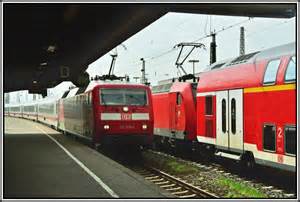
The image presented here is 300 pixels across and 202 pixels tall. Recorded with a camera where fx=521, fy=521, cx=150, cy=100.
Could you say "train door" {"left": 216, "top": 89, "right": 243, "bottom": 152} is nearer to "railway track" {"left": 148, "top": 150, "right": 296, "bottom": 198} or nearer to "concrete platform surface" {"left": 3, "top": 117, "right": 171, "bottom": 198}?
"railway track" {"left": 148, "top": 150, "right": 296, "bottom": 198}

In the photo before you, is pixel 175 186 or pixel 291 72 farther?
pixel 175 186

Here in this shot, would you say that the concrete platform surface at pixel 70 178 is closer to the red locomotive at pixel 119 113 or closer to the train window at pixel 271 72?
the red locomotive at pixel 119 113

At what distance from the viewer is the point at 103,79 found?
66.0 ft

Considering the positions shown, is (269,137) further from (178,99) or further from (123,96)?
(123,96)

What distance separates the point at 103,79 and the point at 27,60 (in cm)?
1076

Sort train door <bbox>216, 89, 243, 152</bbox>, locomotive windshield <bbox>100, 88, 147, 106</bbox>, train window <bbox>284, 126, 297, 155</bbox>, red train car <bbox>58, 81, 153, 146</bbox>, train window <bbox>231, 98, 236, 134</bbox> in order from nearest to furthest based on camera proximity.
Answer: train window <bbox>284, 126, 297, 155</bbox>, train door <bbox>216, 89, 243, 152</bbox>, train window <bbox>231, 98, 236, 134</bbox>, red train car <bbox>58, 81, 153, 146</bbox>, locomotive windshield <bbox>100, 88, 147, 106</bbox>

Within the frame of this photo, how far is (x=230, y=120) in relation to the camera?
13.5 meters

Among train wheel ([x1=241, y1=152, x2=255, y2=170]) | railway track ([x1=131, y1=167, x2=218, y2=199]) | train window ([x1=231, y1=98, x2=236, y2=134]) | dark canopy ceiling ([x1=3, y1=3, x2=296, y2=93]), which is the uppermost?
dark canopy ceiling ([x1=3, y1=3, x2=296, y2=93])

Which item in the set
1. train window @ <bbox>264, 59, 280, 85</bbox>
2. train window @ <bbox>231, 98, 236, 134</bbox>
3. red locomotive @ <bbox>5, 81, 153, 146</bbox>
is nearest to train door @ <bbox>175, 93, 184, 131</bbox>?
red locomotive @ <bbox>5, 81, 153, 146</bbox>

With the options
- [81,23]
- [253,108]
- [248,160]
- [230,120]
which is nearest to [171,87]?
[81,23]

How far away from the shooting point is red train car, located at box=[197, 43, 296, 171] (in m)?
10.5

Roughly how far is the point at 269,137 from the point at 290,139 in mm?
981

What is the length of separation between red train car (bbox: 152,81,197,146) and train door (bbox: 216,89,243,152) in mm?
3607

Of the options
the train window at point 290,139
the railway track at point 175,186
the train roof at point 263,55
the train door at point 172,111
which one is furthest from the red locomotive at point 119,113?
the train window at point 290,139
